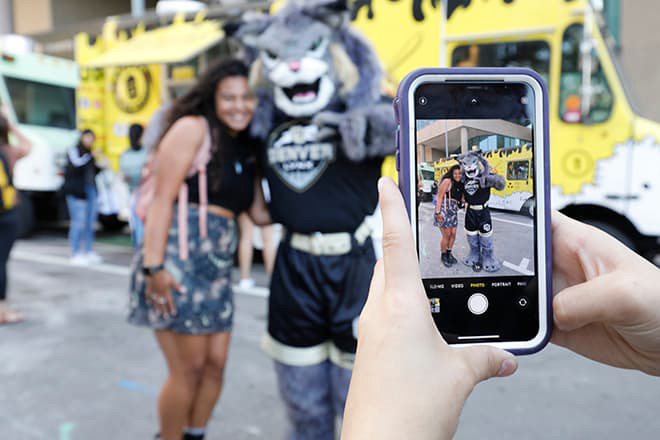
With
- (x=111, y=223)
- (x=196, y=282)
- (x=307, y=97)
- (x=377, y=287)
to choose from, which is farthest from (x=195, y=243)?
(x=111, y=223)

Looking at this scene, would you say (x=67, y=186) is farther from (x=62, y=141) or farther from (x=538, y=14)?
(x=538, y=14)

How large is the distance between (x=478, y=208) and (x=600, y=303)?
0.85ft

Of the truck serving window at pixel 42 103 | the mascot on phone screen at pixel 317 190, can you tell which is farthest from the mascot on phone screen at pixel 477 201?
the truck serving window at pixel 42 103

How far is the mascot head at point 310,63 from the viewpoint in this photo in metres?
2.17

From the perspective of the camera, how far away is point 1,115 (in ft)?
14.6

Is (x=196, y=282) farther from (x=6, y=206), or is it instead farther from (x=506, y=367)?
(x=6, y=206)

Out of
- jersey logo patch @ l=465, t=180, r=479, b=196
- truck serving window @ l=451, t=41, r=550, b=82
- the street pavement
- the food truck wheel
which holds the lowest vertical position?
the street pavement

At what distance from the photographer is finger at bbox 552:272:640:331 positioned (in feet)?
2.89

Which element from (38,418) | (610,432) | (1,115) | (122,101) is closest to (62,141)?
(122,101)

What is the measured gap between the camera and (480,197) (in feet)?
3.39

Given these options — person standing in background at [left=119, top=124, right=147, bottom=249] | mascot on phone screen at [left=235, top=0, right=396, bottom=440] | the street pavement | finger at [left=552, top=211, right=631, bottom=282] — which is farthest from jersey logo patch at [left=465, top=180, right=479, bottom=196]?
person standing in background at [left=119, top=124, right=147, bottom=249]

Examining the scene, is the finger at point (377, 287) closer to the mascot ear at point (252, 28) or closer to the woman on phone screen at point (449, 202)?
the woman on phone screen at point (449, 202)

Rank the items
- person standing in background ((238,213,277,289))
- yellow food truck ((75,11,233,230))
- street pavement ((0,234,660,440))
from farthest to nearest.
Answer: yellow food truck ((75,11,233,230)) → person standing in background ((238,213,277,289)) → street pavement ((0,234,660,440))

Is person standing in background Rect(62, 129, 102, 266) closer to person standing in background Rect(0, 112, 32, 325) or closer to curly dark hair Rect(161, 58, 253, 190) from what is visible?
person standing in background Rect(0, 112, 32, 325)
